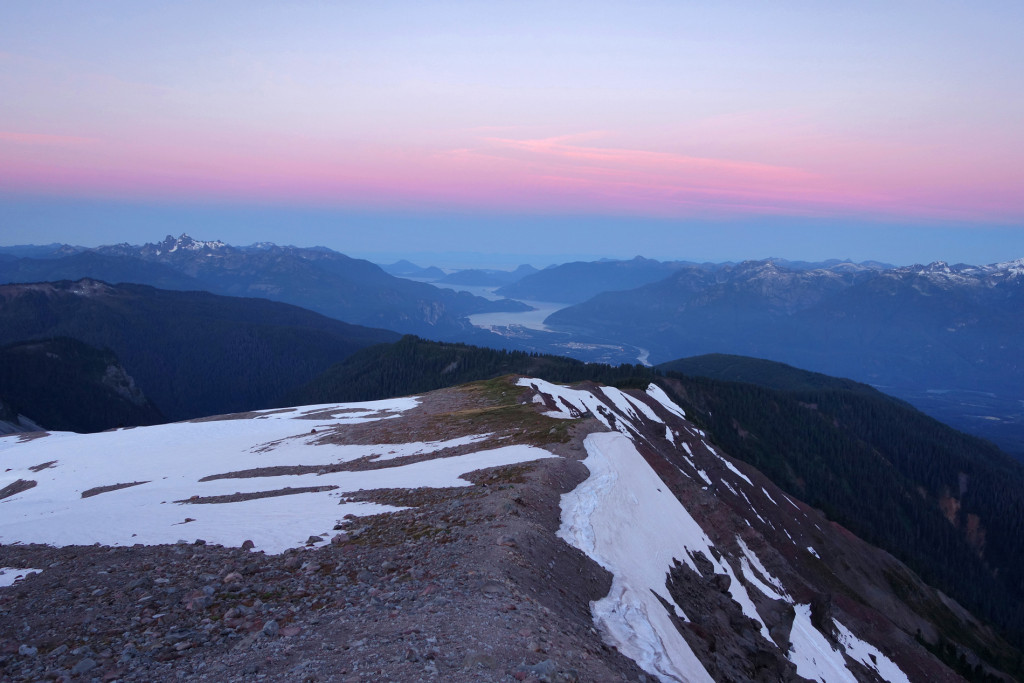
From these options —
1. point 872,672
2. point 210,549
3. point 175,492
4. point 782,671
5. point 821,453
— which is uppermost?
point 210,549

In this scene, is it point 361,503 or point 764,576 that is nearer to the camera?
point 361,503

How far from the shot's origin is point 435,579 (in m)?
16.4

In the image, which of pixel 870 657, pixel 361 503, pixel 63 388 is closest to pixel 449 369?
pixel 63 388

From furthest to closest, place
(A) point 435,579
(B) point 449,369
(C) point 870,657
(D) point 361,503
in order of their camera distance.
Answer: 1. (B) point 449,369
2. (C) point 870,657
3. (D) point 361,503
4. (A) point 435,579

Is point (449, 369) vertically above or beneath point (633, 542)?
beneath

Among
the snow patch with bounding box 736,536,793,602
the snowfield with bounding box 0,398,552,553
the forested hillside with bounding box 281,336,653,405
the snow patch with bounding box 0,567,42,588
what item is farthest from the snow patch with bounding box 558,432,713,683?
the forested hillside with bounding box 281,336,653,405

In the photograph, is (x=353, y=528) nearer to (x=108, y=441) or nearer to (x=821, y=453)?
(x=108, y=441)

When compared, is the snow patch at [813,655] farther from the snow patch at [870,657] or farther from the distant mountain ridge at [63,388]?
the distant mountain ridge at [63,388]

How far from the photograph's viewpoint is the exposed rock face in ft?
41.7

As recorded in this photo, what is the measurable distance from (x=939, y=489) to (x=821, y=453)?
39.8 m

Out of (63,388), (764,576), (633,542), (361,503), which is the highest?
(361,503)

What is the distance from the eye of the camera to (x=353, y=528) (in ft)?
70.1

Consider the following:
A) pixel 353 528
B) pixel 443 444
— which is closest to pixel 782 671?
pixel 353 528

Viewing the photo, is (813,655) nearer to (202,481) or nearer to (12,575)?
(202,481)
